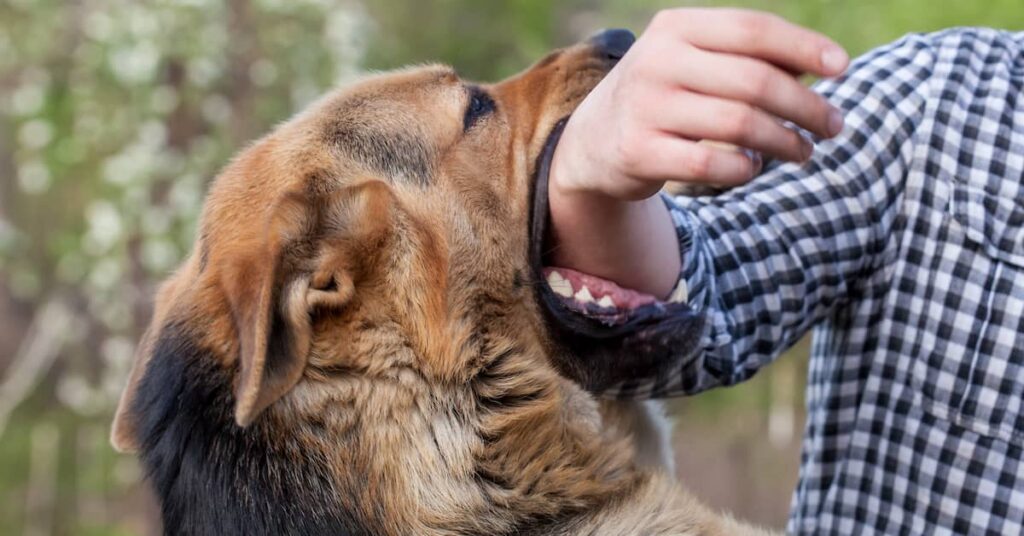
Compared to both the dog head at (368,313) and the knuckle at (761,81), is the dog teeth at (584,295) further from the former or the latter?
the knuckle at (761,81)

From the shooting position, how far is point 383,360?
2.21 meters

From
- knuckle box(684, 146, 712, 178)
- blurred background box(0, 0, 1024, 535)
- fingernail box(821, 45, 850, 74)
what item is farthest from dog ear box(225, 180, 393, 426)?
blurred background box(0, 0, 1024, 535)

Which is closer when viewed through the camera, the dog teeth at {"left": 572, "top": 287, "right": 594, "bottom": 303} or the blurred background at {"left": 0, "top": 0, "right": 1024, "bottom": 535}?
the dog teeth at {"left": 572, "top": 287, "right": 594, "bottom": 303}

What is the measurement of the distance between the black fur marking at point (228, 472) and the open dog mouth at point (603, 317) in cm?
63

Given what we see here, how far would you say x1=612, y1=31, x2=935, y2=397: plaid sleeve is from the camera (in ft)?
8.33

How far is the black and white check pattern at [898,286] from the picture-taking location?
2414 millimetres

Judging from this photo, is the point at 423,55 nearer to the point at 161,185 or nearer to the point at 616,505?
the point at 161,185

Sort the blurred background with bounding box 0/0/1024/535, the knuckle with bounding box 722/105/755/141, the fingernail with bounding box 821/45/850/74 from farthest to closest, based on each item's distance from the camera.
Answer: the blurred background with bounding box 0/0/1024/535, the knuckle with bounding box 722/105/755/141, the fingernail with bounding box 821/45/850/74

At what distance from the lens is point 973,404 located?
2.41 meters

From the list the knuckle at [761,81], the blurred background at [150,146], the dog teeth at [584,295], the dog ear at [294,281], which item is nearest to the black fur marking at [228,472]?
the dog ear at [294,281]

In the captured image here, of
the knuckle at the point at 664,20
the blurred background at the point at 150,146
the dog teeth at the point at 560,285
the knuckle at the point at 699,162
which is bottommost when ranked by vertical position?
the blurred background at the point at 150,146

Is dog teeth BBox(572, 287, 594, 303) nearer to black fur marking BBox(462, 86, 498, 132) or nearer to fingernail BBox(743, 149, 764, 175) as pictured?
black fur marking BBox(462, 86, 498, 132)

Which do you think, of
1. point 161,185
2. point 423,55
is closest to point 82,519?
point 161,185

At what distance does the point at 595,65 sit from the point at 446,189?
520 mm
